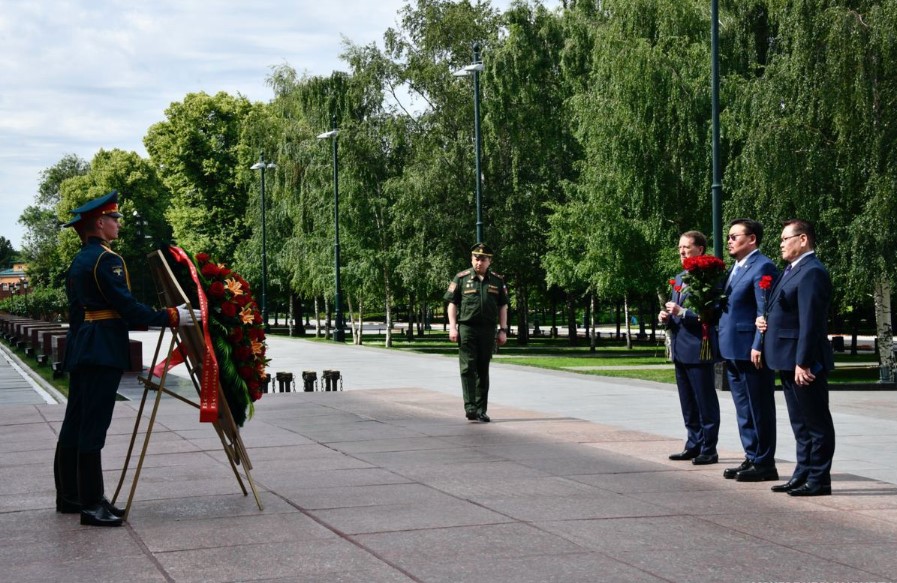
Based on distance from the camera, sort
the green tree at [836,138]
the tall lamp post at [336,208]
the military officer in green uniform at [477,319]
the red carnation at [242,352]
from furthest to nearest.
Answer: the tall lamp post at [336,208] → the green tree at [836,138] → the military officer in green uniform at [477,319] → the red carnation at [242,352]

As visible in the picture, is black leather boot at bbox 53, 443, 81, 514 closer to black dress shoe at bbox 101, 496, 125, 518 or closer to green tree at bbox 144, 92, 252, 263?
black dress shoe at bbox 101, 496, 125, 518

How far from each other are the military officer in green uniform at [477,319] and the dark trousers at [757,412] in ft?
14.1

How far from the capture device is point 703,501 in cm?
773

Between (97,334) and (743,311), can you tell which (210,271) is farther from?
(743,311)

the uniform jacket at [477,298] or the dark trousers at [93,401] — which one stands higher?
the uniform jacket at [477,298]

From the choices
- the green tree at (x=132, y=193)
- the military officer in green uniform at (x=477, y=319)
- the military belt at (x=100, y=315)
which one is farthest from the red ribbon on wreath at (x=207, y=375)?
the green tree at (x=132, y=193)

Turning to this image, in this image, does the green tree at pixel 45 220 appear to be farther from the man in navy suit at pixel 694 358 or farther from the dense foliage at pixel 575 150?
the man in navy suit at pixel 694 358

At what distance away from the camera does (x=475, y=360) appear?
12.8 meters

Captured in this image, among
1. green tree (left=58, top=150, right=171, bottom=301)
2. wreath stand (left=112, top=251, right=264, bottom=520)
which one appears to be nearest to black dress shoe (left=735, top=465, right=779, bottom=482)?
wreath stand (left=112, top=251, right=264, bottom=520)

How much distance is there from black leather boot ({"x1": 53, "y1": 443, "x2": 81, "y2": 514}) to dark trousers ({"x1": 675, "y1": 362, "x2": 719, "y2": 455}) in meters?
4.83

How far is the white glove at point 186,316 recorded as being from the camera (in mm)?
7184

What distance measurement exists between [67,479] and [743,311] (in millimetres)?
5050

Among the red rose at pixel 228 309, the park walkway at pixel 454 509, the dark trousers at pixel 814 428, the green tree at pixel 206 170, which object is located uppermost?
the green tree at pixel 206 170

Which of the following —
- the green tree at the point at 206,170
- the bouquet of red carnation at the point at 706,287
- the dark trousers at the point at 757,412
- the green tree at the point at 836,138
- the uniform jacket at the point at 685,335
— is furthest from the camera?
the green tree at the point at 206,170
